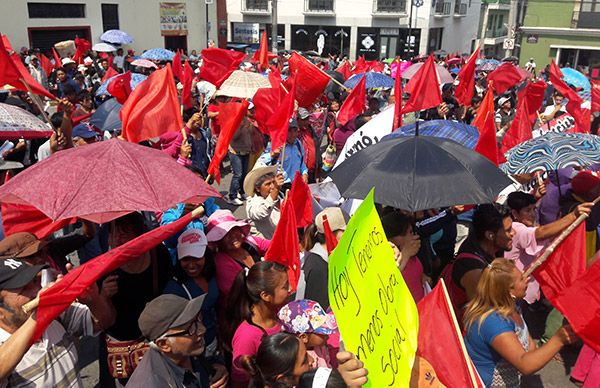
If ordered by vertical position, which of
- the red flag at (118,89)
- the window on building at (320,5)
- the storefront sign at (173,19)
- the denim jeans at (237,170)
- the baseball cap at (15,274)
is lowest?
the denim jeans at (237,170)

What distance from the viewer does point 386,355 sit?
6.39 feet

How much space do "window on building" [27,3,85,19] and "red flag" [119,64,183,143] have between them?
21.9 metres

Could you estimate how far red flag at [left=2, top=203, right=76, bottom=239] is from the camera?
10.8ft

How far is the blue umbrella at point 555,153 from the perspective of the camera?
143 inches

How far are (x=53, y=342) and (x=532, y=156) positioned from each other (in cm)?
323

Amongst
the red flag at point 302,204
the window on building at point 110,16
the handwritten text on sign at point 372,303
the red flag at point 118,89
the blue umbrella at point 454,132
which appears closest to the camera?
the handwritten text on sign at point 372,303

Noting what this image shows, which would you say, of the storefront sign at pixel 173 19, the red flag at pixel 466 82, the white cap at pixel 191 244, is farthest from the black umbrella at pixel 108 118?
the storefront sign at pixel 173 19

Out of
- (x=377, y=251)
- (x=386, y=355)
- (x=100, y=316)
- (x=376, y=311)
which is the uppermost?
(x=377, y=251)

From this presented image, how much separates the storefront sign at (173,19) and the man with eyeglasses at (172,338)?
30193 millimetres

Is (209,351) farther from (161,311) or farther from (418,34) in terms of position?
(418,34)

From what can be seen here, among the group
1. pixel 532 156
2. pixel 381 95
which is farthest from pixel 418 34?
pixel 532 156

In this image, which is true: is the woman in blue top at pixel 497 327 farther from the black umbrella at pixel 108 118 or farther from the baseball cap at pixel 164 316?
the black umbrella at pixel 108 118

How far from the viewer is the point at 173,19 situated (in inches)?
1214

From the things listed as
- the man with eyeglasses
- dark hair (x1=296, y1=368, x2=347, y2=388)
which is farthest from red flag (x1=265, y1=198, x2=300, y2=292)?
dark hair (x1=296, y1=368, x2=347, y2=388)
